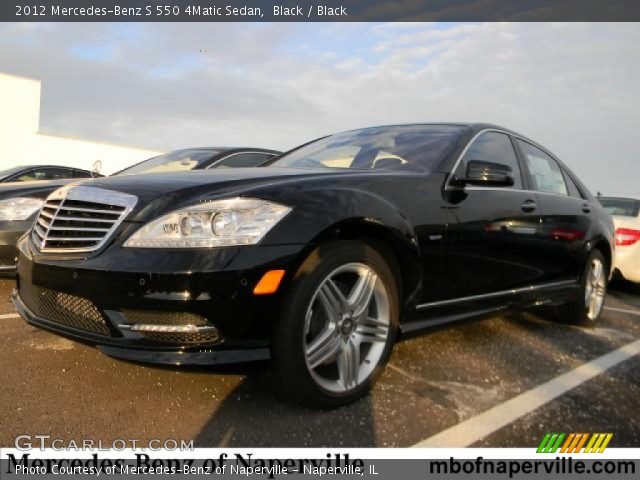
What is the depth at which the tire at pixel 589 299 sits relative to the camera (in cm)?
429

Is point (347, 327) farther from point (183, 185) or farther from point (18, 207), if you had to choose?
point (18, 207)

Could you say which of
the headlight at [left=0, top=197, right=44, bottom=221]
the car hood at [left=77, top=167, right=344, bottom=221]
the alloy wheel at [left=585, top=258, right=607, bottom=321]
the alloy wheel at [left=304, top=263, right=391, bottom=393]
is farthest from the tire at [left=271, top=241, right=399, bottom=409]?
the headlight at [left=0, top=197, right=44, bottom=221]

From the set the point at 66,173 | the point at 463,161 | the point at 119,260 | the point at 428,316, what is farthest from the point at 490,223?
the point at 66,173

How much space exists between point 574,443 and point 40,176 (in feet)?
25.1

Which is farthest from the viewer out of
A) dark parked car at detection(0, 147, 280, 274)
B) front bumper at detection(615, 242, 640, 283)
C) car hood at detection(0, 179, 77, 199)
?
front bumper at detection(615, 242, 640, 283)

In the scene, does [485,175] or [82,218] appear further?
[485,175]

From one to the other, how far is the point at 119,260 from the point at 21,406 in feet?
2.70

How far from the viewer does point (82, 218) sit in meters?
2.33

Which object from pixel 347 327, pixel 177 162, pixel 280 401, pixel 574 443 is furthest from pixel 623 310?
pixel 177 162

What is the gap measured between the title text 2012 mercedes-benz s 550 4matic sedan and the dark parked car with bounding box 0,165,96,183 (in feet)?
16.5

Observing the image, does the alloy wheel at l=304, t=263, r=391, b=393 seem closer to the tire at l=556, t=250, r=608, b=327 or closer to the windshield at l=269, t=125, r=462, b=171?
the windshield at l=269, t=125, r=462, b=171

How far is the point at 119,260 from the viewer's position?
2104 millimetres

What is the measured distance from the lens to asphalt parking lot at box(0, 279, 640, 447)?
213 cm

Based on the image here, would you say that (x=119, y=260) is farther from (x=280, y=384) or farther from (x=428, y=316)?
(x=428, y=316)
